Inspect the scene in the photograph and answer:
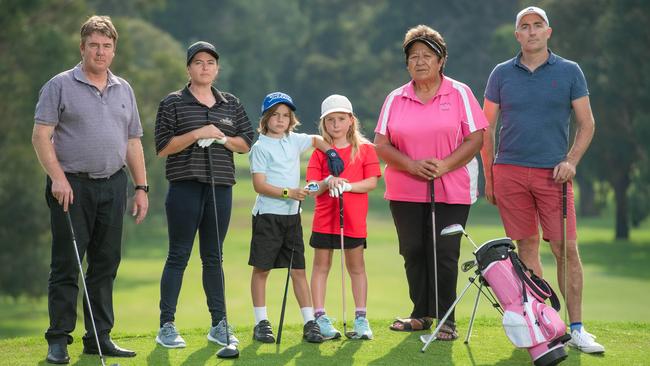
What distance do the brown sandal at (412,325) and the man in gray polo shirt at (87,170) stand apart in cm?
172

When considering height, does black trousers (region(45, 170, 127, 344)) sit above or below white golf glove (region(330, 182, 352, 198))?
below

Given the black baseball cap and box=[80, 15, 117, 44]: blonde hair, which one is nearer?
box=[80, 15, 117, 44]: blonde hair

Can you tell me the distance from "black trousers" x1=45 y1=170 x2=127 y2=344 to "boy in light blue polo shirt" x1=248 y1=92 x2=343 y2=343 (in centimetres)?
85

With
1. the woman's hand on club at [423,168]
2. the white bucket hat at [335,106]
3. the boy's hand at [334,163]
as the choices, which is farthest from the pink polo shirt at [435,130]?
the boy's hand at [334,163]

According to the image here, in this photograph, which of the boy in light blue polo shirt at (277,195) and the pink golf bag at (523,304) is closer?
the pink golf bag at (523,304)

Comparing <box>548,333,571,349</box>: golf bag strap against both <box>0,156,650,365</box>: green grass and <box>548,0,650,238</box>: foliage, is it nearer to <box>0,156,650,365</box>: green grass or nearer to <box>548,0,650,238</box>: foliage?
<box>0,156,650,365</box>: green grass

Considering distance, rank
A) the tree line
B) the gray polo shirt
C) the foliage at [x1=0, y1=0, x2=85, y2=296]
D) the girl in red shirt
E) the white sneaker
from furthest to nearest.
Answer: the tree line, the foliage at [x1=0, y1=0, x2=85, y2=296], the girl in red shirt, the white sneaker, the gray polo shirt

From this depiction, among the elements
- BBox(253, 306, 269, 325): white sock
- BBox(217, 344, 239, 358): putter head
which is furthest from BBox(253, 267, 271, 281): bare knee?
BBox(217, 344, 239, 358): putter head

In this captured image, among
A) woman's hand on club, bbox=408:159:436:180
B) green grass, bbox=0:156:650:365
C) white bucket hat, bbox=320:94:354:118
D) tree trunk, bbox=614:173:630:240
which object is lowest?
green grass, bbox=0:156:650:365

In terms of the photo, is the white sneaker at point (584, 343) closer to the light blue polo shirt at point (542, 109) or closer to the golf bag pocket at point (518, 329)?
the golf bag pocket at point (518, 329)

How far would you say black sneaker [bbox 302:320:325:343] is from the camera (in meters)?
6.98

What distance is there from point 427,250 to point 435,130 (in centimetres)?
75

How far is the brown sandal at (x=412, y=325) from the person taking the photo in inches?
290

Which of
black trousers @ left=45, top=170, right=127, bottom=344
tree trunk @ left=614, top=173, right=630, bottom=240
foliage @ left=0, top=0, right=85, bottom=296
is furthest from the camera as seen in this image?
tree trunk @ left=614, top=173, right=630, bottom=240
